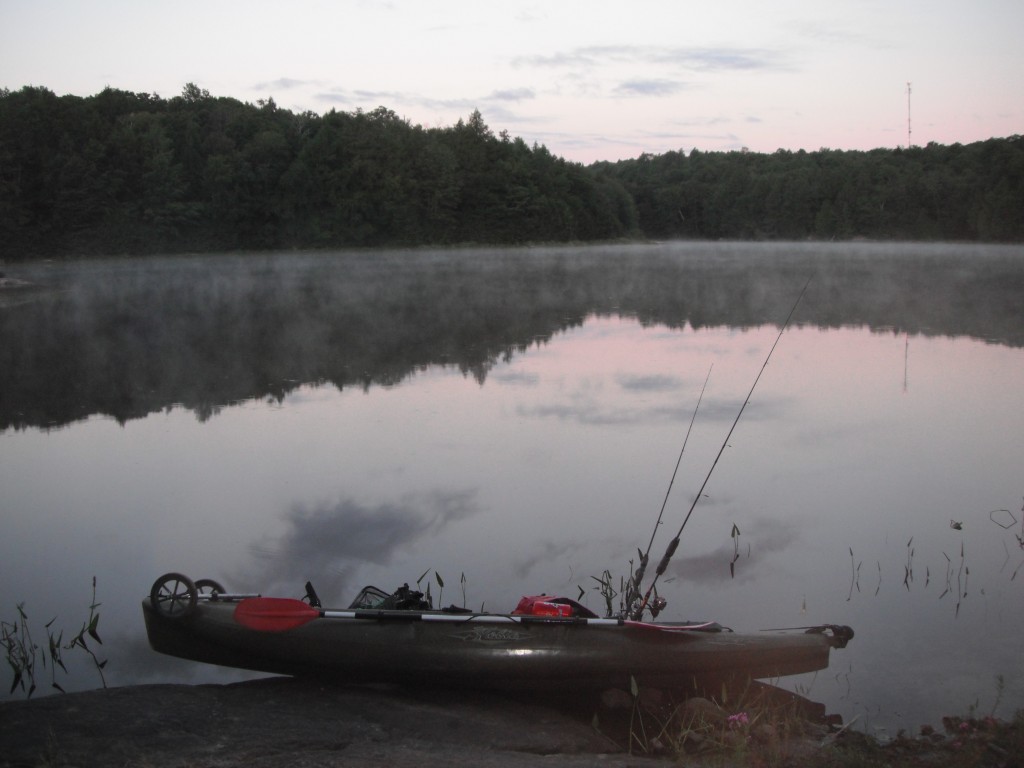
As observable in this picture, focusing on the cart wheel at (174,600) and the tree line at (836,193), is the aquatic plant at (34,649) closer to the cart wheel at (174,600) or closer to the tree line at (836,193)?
the cart wheel at (174,600)

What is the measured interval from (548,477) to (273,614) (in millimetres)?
4515

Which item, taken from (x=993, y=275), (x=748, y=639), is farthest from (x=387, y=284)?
(x=748, y=639)

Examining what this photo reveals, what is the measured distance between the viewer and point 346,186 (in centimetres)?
7006

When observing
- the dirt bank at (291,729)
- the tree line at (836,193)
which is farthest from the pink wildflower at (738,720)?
the tree line at (836,193)

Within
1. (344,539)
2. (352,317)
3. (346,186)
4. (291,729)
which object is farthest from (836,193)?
(291,729)

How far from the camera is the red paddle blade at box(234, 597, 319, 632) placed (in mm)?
4961

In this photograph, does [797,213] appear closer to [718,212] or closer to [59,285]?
[718,212]

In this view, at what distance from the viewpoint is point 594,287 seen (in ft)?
116

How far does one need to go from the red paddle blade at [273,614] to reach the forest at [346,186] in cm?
5396

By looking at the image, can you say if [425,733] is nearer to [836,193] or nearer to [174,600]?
[174,600]

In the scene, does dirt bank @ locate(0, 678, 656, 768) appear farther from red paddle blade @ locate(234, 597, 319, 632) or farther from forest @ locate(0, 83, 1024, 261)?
forest @ locate(0, 83, 1024, 261)

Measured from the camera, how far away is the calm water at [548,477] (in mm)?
6262

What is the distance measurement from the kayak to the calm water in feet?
1.54

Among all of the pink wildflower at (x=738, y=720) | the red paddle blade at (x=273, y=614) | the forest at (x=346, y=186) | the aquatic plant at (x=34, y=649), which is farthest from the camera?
the forest at (x=346, y=186)
